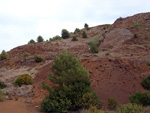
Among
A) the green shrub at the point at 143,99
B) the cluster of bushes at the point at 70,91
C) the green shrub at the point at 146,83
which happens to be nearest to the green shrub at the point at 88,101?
the cluster of bushes at the point at 70,91

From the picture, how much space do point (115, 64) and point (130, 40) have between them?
1541 centimetres

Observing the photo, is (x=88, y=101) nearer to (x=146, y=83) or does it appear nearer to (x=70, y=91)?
(x=70, y=91)

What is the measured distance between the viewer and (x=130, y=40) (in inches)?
1091

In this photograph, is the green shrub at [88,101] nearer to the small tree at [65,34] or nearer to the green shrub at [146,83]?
the green shrub at [146,83]

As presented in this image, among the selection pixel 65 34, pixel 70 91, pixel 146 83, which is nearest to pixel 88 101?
pixel 70 91

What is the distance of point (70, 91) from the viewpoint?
8.73 meters

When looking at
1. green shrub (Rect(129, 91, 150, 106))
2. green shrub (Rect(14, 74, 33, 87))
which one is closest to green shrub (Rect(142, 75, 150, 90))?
green shrub (Rect(129, 91, 150, 106))

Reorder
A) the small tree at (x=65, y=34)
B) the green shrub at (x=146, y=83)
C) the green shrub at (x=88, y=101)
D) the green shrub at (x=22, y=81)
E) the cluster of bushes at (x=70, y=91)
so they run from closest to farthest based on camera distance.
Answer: the green shrub at (x=88, y=101), the cluster of bushes at (x=70, y=91), the green shrub at (x=146, y=83), the green shrub at (x=22, y=81), the small tree at (x=65, y=34)

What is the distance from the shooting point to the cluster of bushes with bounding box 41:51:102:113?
8.36 metres

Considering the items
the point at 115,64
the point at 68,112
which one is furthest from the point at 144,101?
the point at 115,64

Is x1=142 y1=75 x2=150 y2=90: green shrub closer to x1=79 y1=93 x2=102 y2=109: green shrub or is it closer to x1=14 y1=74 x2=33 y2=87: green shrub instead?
x1=79 y1=93 x2=102 y2=109: green shrub

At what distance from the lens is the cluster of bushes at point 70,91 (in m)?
8.36

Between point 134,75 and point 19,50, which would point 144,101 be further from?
point 19,50

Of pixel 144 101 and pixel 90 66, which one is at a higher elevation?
Result: pixel 90 66
